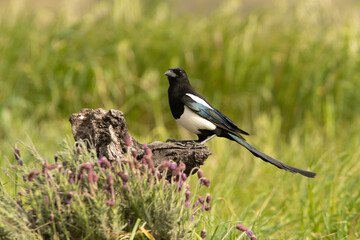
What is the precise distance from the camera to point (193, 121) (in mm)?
3473

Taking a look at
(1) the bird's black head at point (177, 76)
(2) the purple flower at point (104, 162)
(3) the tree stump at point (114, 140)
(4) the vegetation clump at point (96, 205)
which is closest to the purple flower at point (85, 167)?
(4) the vegetation clump at point (96, 205)

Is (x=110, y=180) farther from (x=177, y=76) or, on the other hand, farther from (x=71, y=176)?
(x=177, y=76)

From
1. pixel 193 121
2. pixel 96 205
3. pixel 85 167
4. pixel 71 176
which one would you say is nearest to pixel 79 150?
pixel 71 176

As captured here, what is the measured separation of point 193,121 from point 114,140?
598 millimetres

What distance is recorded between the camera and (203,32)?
28.1 feet

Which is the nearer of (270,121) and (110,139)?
(110,139)

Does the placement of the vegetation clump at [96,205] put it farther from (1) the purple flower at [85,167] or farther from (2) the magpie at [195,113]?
(2) the magpie at [195,113]

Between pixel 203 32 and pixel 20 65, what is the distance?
3037mm

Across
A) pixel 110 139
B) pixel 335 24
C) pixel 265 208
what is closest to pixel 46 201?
pixel 110 139

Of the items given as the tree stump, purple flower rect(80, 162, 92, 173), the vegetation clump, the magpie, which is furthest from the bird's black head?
purple flower rect(80, 162, 92, 173)

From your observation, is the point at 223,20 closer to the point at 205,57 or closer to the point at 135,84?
the point at 205,57

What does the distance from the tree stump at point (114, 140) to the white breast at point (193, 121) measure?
5.8 inches

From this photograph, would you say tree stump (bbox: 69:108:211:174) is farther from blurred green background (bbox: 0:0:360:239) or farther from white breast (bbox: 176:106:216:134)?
blurred green background (bbox: 0:0:360:239)

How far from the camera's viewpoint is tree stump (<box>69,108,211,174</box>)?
3.19 meters
